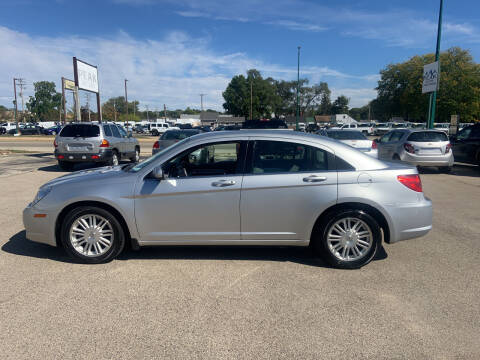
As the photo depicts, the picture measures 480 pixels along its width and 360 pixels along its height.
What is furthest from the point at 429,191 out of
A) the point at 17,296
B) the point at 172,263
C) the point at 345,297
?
the point at 17,296

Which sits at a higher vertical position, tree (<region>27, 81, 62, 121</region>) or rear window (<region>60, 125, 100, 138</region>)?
tree (<region>27, 81, 62, 121</region>)

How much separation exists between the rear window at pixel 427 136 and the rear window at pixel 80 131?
415 inches

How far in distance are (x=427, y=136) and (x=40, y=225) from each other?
38.0 feet

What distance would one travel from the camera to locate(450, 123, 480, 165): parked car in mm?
12117

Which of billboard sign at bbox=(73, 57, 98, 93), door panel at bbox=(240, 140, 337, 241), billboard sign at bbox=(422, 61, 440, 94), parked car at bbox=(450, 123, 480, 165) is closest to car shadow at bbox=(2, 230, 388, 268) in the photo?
door panel at bbox=(240, 140, 337, 241)

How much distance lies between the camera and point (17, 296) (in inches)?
140

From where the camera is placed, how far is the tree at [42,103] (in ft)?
371

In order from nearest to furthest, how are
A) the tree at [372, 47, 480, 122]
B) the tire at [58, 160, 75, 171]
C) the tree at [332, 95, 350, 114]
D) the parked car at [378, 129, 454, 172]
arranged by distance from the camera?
the parked car at [378, 129, 454, 172] < the tire at [58, 160, 75, 171] < the tree at [372, 47, 480, 122] < the tree at [332, 95, 350, 114]

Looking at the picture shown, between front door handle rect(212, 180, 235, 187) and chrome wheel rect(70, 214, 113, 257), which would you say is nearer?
front door handle rect(212, 180, 235, 187)

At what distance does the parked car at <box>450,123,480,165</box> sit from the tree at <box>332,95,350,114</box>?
12006 centimetres

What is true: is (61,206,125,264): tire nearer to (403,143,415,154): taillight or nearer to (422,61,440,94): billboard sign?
(403,143,415,154): taillight

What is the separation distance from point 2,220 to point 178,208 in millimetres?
3969

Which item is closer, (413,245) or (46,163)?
(413,245)

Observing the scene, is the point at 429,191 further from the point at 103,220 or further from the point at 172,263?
the point at 103,220
